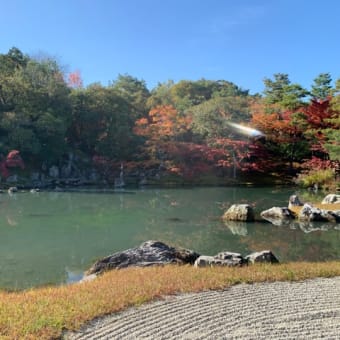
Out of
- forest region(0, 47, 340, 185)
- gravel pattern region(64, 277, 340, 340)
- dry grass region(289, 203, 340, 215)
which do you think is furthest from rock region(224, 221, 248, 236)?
forest region(0, 47, 340, 185)

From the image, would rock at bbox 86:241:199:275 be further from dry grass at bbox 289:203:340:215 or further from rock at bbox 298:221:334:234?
dry grass at bbox 289:203:340:215

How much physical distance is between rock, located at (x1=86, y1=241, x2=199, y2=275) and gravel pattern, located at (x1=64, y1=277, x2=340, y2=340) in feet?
6.38

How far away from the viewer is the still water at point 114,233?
795 cm

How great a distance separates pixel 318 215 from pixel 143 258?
7.71m

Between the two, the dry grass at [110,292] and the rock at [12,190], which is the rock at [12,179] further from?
the dry grass at [110,292]

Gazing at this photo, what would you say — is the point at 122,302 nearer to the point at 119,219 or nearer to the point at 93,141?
the point at 119,219

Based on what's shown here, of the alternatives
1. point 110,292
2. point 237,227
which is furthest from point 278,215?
point 110,292

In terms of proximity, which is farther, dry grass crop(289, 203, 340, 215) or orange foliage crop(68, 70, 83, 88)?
orange foliage crop(68, 70, 83, 88)

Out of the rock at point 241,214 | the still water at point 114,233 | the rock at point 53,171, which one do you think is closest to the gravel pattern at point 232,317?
the still water at point 114,233

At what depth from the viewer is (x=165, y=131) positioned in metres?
26.2

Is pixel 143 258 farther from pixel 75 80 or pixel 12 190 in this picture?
pixel 75 80

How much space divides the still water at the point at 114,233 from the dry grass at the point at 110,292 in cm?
186

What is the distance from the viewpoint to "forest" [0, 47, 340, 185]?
24.5 metres

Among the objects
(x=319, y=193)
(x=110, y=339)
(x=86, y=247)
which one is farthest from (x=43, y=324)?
(x=319, y=193)
